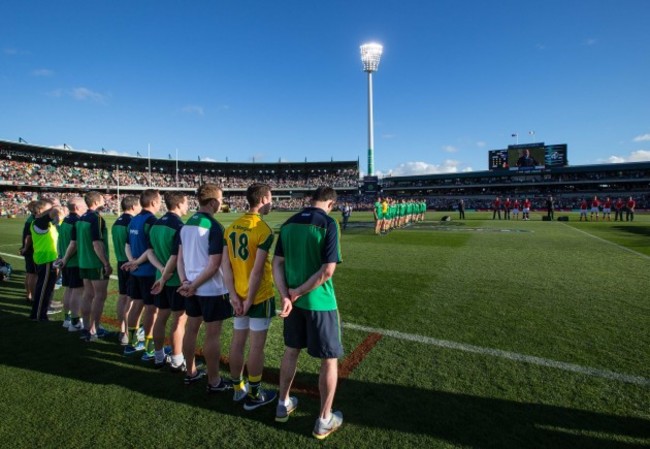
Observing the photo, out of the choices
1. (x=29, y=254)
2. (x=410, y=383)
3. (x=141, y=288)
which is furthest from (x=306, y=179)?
(x=410, y=383)

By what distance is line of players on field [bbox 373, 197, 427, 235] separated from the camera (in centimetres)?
1802

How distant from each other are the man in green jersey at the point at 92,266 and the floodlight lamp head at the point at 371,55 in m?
69.4

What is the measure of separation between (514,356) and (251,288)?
330cm

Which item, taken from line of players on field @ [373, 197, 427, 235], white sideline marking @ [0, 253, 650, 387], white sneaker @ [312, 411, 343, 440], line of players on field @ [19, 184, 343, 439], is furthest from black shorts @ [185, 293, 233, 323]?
line of players on field @ [373, 197, 427, 235]

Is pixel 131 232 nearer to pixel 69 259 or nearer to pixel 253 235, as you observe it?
pixel 69 259

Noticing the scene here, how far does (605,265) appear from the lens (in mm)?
9133

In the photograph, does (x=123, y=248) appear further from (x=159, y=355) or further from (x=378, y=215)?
(x=378, y=215)

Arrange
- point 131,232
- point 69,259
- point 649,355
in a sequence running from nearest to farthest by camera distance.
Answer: point 649,355, point 131,232, point 69,259

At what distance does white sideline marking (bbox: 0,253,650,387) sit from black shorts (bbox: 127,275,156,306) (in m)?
2.74

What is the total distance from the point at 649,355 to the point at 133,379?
603cm

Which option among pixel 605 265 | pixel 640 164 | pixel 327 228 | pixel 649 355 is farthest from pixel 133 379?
pixel 640 164

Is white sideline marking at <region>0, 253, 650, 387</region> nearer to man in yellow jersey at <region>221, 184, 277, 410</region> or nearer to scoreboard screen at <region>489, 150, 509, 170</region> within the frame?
man in yellow jersey at <region>221, 184, 277, 410</region>

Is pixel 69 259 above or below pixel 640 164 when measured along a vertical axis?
below

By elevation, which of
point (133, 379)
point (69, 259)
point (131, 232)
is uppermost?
point (131, 232)
